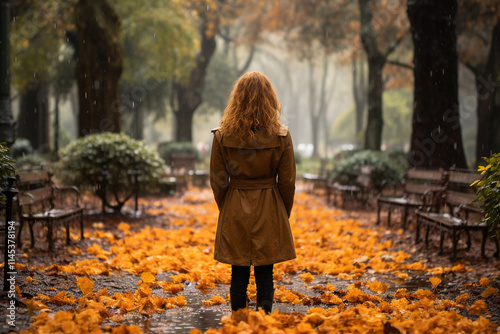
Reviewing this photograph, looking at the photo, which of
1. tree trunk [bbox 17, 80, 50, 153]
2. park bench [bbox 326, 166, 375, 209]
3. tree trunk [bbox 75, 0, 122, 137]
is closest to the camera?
park bench [bbox 326, 166, 375, 209]

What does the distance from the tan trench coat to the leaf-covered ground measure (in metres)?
0.46

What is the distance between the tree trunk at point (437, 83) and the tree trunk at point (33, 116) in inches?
775

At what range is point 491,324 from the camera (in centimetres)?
371

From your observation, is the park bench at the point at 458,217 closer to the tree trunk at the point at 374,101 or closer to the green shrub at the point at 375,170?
the green shrub at the point at 375,170

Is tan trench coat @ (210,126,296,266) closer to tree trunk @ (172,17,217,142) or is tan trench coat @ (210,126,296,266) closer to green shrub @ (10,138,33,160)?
green shrub @ (10,138,33,160)

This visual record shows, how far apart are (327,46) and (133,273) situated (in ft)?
70.7

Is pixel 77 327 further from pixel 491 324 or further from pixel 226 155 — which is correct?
pixel 491 324

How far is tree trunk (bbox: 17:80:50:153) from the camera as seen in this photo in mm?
24781

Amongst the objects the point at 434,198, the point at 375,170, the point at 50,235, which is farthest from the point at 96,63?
the point at 434,198

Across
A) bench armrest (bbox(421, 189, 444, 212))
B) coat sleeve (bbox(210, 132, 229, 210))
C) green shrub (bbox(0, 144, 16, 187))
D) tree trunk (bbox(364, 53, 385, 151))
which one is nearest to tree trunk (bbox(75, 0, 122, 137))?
tree trunk (bbox(364, 53, 385, 151))

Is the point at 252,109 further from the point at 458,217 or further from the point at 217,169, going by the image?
the point at 458,217

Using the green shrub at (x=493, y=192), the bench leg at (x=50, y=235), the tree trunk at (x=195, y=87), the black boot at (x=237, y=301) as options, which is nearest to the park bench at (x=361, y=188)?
the green shrub at (x=493, y=192)

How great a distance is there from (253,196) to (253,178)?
0.14 meters

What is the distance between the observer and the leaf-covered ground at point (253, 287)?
3.72 m
